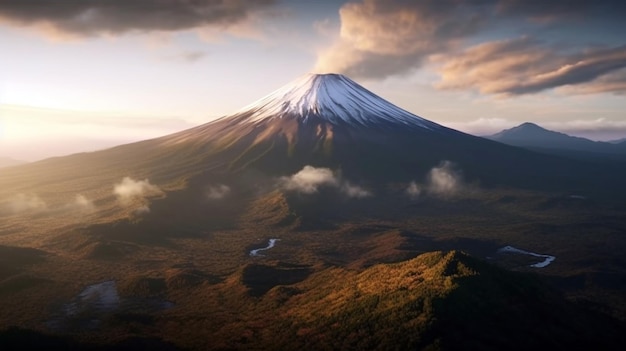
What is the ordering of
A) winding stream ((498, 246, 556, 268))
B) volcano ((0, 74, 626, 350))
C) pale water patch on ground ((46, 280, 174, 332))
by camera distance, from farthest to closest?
winding stream ((498, 246, 556, 268)) → pale water patch on ground ((46, 280, 174, 332)) → volcano ((0, 74, 626, 350))

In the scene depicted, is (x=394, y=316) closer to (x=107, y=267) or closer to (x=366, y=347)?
(x=366, y=347)

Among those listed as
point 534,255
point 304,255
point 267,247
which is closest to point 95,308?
point 304,255

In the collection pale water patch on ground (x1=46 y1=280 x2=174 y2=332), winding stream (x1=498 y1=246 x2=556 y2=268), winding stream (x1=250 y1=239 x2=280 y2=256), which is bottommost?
winding stream (x1=498 y1=246 x2=556 y2=268)

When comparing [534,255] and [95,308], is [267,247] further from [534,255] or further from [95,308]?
[534,255]

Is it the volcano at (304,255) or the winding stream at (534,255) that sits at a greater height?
the volcano at (304,255)

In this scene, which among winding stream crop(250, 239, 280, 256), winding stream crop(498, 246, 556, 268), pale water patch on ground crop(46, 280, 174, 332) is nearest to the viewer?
pale water patch on ground crop(46, 280, 174, 332)

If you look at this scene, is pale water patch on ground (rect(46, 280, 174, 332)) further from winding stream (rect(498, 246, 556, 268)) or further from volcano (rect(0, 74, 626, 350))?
winding stream (rect(498, 246, 556, 268))

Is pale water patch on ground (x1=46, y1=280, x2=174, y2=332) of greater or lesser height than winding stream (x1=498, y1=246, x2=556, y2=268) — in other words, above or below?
above

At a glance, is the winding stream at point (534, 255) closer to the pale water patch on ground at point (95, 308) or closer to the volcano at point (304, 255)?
the volcano at point (304, 255)

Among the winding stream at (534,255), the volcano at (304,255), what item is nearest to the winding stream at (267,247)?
the volcano at (304,255)

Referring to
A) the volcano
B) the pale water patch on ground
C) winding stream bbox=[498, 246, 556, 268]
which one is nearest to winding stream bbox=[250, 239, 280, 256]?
the volcano

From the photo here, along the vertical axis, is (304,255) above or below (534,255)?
above
